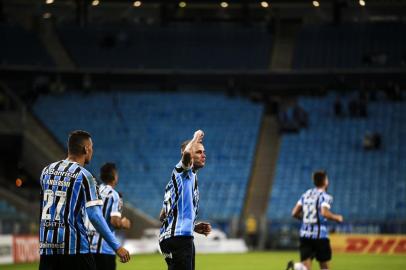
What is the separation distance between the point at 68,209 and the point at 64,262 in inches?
22.0

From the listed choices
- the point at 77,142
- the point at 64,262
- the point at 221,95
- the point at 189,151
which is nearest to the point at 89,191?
the point at 77,142

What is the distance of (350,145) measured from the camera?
50719 mm

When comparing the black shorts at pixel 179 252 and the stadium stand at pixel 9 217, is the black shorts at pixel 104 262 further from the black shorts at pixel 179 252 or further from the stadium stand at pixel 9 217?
the stadium stand at pixel 9 217

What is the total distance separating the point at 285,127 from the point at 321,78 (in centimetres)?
434

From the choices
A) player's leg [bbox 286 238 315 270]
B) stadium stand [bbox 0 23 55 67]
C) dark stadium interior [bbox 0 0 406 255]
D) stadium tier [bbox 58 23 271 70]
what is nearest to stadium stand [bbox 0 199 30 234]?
dark stadium interior [bbox 0 0 406 255]

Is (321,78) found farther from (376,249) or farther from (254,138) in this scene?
(376,249)

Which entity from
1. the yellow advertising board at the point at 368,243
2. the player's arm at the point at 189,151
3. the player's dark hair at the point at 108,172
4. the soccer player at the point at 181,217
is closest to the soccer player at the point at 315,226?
the player's dark hair at the point at 108,172

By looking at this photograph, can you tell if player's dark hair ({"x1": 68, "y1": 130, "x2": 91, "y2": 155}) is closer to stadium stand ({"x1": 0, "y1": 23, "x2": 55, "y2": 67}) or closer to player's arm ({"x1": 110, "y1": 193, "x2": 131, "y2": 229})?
player's arm ({"x1": 110, "y1": 193, "x2": 131, "y2": 229})

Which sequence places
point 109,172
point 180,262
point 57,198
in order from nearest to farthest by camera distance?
point 57,198 < point 180,262 < point 109,172

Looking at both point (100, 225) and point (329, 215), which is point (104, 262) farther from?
point (329, 215)

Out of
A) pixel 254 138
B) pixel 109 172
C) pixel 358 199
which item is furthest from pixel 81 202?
pixel 254 138

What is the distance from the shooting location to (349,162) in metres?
49.7

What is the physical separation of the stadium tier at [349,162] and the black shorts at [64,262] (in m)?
35.5

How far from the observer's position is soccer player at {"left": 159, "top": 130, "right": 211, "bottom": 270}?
1216 centimetres
